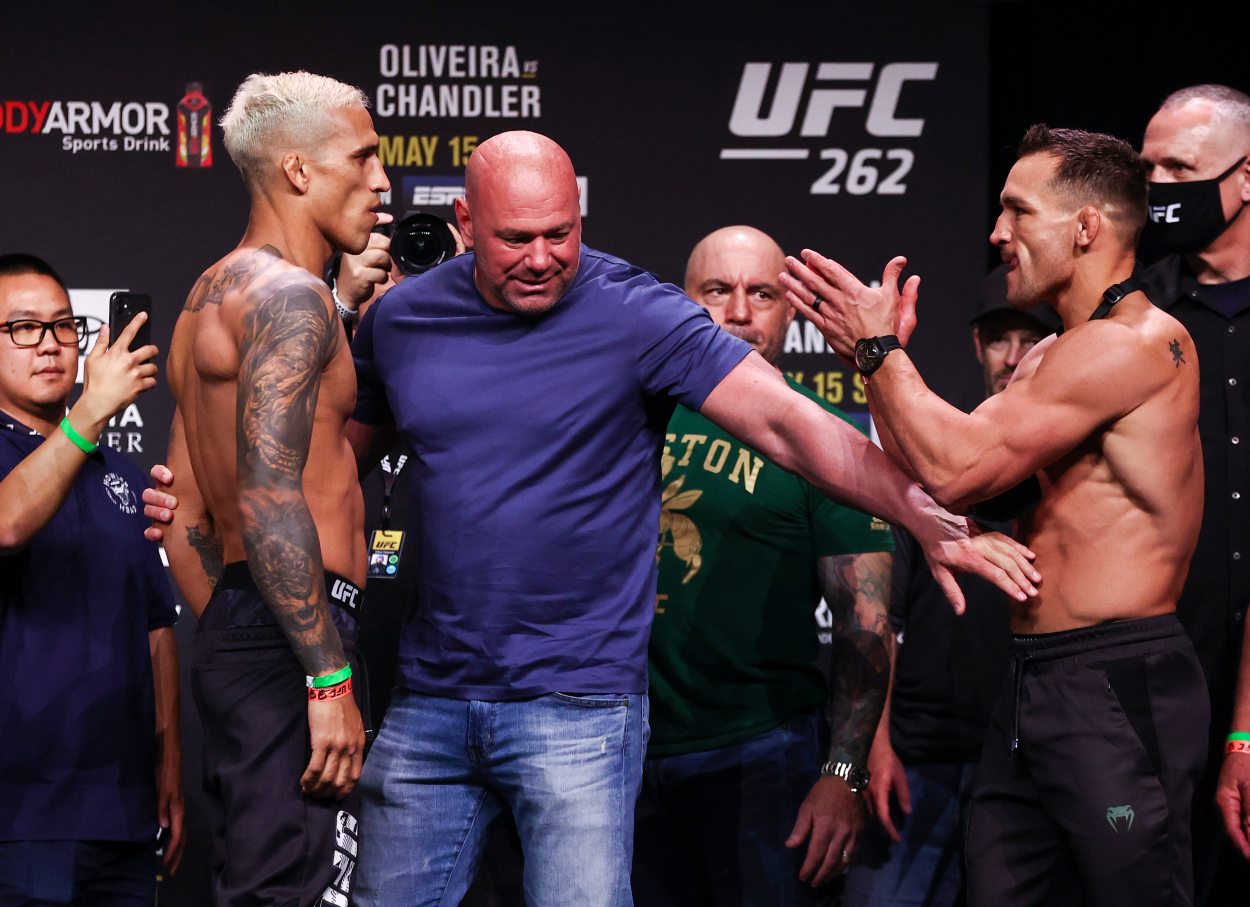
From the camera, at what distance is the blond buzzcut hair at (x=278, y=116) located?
2.82m

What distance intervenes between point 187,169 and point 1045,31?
2.69 meters

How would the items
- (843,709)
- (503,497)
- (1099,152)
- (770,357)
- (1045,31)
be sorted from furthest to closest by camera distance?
(1045,31) → (770,357) → (843,709) → (1099,152) → (503,497)

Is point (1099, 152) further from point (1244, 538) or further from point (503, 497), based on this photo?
point (503, 497)

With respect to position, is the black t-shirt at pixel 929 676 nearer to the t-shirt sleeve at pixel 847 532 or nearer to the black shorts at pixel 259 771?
the t-shirt sleeve at pixel 847 532

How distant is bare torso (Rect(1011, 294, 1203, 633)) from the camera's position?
2.77 meters

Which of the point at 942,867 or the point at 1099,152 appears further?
the point at 942,867

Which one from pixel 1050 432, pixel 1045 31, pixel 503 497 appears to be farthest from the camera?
pixel 1045 31

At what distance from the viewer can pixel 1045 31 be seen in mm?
4688

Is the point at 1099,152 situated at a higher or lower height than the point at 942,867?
higher

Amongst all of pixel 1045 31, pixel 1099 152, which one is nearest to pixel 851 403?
pixel 1045 31

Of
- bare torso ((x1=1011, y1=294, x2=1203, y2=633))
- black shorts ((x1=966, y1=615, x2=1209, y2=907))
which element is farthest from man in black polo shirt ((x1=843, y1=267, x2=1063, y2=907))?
bare torso ((x1=1011, y1=294, x2=1203, y2=633))

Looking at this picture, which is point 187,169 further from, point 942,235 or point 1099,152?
point 1099,152

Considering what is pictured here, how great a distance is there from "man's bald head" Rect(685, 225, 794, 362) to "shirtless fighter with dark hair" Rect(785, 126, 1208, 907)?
85 centimetres

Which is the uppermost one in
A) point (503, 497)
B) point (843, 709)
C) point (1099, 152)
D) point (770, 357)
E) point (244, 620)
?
point (1099, 152)
